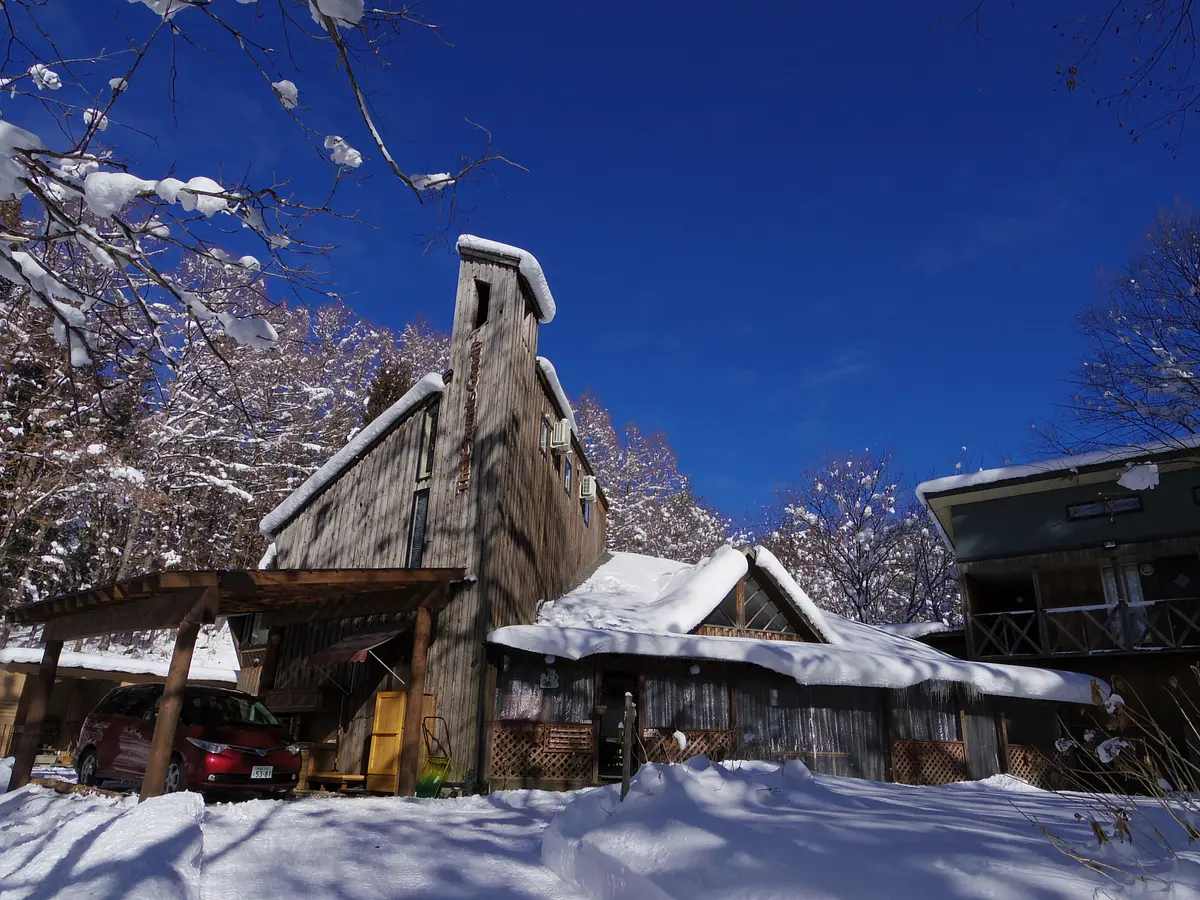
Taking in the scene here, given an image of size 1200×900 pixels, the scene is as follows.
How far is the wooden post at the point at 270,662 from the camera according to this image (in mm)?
16172

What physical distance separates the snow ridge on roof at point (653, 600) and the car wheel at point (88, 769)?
6.51 meters

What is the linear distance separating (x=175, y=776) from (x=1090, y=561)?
64.8ft

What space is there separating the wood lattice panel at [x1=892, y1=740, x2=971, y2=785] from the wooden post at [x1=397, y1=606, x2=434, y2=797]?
816 centimetres

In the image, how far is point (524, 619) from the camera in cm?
1426


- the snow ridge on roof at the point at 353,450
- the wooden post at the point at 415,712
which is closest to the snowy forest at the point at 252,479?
the snow ridge on roof at the point at 353,450

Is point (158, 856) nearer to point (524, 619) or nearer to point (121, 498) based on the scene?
point (524, 619)

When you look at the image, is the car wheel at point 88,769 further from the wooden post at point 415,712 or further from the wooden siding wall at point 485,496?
the wooden siding wall at point 485,496

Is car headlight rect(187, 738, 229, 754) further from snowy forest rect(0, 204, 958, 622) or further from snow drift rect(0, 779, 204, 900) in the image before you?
snowy forest rect(0, 204, 958, 622)

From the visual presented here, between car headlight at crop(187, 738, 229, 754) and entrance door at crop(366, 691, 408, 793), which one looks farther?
entrance door at crop(366, 691, 408, 793)

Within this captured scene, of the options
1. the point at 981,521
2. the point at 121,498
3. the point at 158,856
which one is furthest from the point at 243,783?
the point at 981,521

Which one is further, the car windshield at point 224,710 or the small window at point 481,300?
the small window at point 481,300

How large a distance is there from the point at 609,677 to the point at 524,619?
1.86m

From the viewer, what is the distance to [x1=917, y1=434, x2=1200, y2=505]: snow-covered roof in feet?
58.5

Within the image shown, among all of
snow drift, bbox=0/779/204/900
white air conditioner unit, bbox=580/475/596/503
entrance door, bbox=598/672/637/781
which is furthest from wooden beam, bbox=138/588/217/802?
white air conditioner unit, bbox=580/475/596/503
